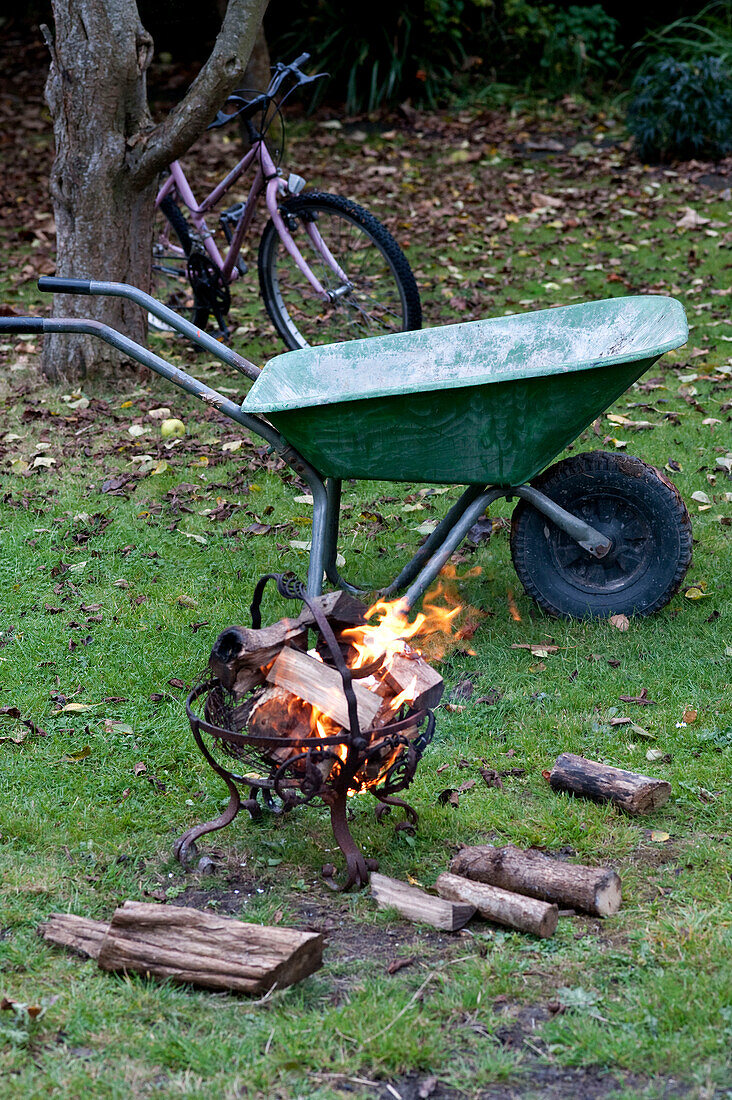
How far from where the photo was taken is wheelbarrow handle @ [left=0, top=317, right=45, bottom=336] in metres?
3.37

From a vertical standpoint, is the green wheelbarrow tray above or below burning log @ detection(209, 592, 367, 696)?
above

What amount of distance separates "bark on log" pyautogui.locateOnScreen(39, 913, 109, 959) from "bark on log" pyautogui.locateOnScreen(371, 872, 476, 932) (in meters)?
0.64

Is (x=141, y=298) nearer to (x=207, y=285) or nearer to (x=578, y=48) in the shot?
(x=207, y=285)

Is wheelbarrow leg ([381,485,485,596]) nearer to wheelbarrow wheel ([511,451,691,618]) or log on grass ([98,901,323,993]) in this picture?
wheelbarrow wheel ([511,451,691,618])

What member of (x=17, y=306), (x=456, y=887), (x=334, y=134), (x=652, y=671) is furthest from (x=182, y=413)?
(x=334, y=134)

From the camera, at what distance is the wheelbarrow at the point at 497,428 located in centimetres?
338

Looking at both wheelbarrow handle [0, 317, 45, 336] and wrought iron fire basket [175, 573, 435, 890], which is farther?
wheelbarrow handle [0, 317, 45, 336]

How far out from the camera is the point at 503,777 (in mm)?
3115

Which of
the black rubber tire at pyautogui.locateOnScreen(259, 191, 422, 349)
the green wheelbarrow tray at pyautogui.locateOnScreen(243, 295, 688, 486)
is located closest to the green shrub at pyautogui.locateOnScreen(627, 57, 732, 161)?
the black rubber tire at pyautogui.locateOnScreen(259, 191, 422, 349)

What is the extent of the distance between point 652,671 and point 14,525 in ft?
9.26

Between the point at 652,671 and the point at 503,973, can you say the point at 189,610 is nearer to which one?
the point at 652,671

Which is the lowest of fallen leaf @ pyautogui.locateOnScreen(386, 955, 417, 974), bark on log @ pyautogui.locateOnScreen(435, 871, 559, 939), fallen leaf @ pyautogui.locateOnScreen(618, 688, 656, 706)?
fallen leaf @ pyautogui.locateOnScreen(386, 955, 417, 974)

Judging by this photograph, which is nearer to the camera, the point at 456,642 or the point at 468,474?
the point at 468,474

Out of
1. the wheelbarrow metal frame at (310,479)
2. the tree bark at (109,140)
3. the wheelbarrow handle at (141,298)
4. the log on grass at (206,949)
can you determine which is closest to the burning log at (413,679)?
the wheelbarrow metal frame at (310,479)
